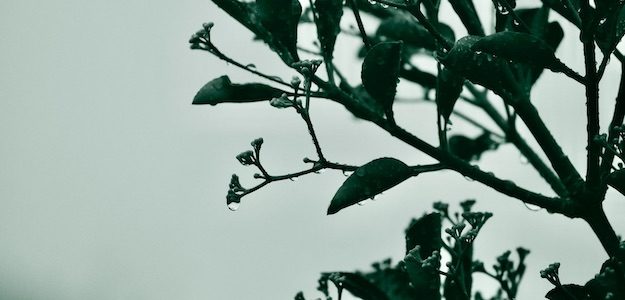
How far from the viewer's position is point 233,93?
4.46ft

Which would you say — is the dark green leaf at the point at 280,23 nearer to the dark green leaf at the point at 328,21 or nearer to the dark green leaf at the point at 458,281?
the dark green leaf at the point at 328,21

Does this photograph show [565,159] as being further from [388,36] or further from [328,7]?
[388,36]

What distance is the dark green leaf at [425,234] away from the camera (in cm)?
142

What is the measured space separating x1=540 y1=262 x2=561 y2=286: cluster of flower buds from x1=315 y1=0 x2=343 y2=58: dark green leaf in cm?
54

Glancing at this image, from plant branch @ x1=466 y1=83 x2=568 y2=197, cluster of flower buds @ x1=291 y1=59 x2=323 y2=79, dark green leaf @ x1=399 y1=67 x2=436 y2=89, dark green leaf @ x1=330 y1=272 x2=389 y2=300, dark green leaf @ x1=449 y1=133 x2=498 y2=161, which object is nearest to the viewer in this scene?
cluster of flower buds @ x1=291 y1=59 x2=323 y2=79

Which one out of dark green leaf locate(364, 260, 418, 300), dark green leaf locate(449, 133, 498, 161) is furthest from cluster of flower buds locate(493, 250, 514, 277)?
dark green leaf locate(449, 133, 498, 161)

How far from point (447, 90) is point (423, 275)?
1.14ft

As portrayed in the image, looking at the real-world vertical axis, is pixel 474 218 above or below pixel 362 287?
above

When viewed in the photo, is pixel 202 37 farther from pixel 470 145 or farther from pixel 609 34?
pixel 470 145

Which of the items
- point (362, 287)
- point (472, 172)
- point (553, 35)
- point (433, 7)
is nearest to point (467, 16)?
point (433, 7)

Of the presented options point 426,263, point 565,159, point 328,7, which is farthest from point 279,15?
point 565,159

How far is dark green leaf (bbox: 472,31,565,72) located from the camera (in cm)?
114

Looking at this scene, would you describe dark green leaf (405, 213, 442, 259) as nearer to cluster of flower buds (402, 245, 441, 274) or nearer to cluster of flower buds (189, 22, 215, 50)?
cluster of flower buds (402, 245, 441, 274)

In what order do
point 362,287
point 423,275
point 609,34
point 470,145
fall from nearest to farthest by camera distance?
point 609,34 < point 423,275 < point 362,287 < point 470,145
